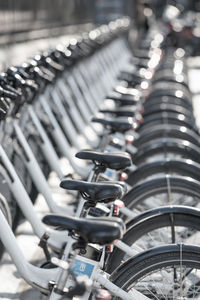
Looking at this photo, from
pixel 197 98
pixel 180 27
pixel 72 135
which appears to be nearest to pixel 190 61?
pixel 180 27

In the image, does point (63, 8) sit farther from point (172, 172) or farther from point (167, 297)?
point (167, 297)

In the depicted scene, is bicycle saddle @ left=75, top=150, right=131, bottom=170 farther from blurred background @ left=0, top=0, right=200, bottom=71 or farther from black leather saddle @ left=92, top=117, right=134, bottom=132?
blurred background @ left=0, top=0, right=200, bottom=71

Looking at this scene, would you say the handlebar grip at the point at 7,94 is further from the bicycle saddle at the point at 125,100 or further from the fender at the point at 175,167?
the bicycle saddle at the point at 125,100

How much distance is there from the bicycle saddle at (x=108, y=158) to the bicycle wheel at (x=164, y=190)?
2.07 ft

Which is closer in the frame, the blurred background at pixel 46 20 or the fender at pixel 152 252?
the fender at pixel 152 252

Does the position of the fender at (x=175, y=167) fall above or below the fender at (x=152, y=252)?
above

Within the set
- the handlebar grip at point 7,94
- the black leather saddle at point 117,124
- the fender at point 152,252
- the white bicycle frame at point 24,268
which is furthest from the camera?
the black leather saddle at point 117,124

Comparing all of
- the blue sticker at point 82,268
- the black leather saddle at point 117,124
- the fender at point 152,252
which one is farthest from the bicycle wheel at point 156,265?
the black leather saddle at point 117,124

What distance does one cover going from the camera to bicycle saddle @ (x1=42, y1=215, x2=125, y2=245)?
8.35 feet

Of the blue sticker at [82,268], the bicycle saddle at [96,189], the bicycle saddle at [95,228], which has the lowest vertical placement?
the bicycle saddle at [95,228]

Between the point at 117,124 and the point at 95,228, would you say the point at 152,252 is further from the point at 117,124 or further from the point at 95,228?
the point at 117,124

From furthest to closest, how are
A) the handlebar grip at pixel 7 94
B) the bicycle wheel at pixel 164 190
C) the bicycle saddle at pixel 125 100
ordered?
the bicycle saddle at pixel 125 100 → the bicycle wheel at pixel 164 190 → the handlebar grip at pixel 7 94

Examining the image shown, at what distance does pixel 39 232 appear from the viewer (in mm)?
4238

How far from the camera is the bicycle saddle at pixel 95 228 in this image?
8.35ft
